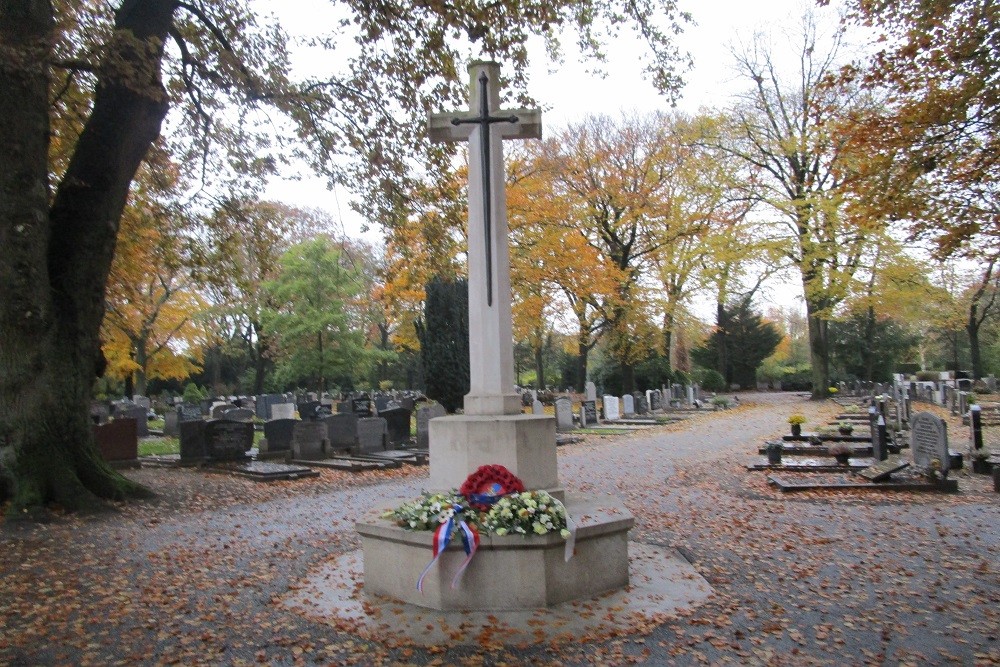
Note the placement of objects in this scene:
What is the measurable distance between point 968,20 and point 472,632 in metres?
9.54

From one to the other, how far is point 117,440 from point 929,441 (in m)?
15.2

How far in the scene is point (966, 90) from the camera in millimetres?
9742

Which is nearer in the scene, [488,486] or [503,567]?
[503,567]

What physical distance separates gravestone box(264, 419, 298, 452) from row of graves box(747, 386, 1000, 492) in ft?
32.7

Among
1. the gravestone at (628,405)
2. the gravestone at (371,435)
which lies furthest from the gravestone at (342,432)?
the gravestone at (628,405)

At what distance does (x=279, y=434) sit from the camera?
54.6ft

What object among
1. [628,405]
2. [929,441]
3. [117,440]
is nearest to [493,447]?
[929,441]

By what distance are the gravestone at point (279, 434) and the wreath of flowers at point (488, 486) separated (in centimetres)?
1167

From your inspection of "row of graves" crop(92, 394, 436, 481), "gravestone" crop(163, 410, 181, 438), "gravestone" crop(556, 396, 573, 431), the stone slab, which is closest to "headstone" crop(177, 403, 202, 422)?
"gravestone" crop(163, 410, 181, 438)

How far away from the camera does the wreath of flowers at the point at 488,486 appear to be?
5652 millimetres

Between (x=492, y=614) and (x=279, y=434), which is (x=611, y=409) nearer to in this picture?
(x=279, y=434)

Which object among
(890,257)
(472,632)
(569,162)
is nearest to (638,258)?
(569,162)

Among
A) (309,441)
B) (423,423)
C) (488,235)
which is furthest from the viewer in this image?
(423,423)

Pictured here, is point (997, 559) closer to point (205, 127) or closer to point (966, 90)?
point (966, 90)
